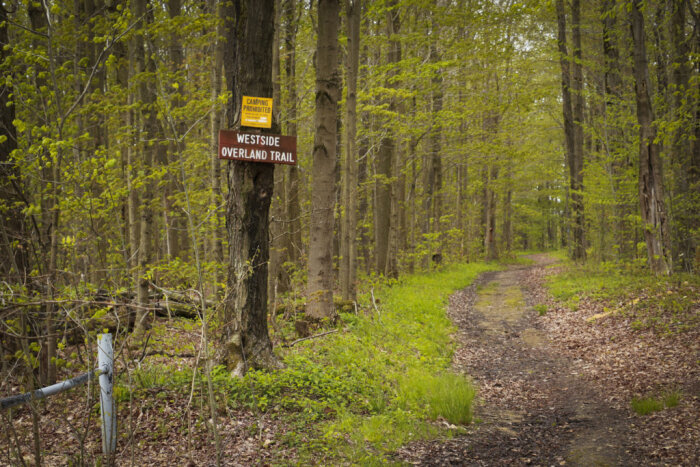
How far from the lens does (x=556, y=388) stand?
7.46 m

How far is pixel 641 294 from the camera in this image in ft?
36.1

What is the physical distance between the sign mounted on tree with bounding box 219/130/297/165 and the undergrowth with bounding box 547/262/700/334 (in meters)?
7.35

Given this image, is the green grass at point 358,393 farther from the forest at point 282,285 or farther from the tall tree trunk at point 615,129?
→ the tall tree trunk at point 615,129

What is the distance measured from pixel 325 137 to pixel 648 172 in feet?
27.9

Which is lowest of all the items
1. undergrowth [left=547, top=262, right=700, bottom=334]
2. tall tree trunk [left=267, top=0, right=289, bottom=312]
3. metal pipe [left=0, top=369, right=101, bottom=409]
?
undergrowth [left=547, top=262, right=700, bottom=334]

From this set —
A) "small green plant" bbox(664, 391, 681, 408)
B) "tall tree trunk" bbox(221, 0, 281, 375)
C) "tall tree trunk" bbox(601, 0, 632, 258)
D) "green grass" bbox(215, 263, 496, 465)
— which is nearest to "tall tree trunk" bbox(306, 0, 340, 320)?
"green grass" bbox(215, 263, 496, 465)

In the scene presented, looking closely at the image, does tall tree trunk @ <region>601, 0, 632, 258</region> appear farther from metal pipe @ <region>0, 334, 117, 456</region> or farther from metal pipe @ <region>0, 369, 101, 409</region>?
metal pipe @ <region>0, 369, 101, 409</region>

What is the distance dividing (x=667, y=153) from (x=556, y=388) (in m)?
11.0

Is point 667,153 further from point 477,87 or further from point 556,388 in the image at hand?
point 556,388

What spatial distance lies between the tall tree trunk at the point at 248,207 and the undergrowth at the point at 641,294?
7.23 m

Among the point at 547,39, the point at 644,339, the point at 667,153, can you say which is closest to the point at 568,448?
the point at 644,339

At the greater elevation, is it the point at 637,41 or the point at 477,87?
the point at 477,87

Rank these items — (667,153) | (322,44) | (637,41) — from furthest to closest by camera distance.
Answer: (667,153), (637,41), (322,44)

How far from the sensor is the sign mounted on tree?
18.9ft
